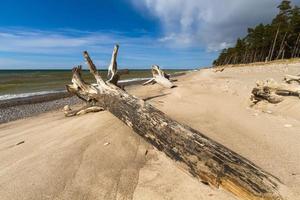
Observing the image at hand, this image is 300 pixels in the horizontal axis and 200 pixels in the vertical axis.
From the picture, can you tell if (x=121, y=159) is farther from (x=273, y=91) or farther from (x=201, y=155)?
(x=273, y=91)

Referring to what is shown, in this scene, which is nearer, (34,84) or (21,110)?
(21,110)

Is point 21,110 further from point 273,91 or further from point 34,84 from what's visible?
point 34,84

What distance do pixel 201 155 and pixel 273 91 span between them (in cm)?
470

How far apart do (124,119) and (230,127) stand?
2246 millimetres

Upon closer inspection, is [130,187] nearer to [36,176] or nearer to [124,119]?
[36,176]

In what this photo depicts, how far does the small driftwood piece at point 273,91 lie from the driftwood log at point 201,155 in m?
3.91

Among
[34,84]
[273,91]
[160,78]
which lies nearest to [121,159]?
[273,91]

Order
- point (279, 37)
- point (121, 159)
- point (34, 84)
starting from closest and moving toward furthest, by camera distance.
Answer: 1. point (121, 159)
2. point (34, 84)
3. point (279, 37)

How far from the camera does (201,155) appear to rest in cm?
283

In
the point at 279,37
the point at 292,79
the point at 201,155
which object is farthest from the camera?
the point at 279,37

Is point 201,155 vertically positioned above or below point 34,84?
above

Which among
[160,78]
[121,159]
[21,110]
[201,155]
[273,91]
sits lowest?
[21,110]

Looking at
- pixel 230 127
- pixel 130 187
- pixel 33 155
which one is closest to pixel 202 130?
pixel 230 127

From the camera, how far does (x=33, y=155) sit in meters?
3.85
